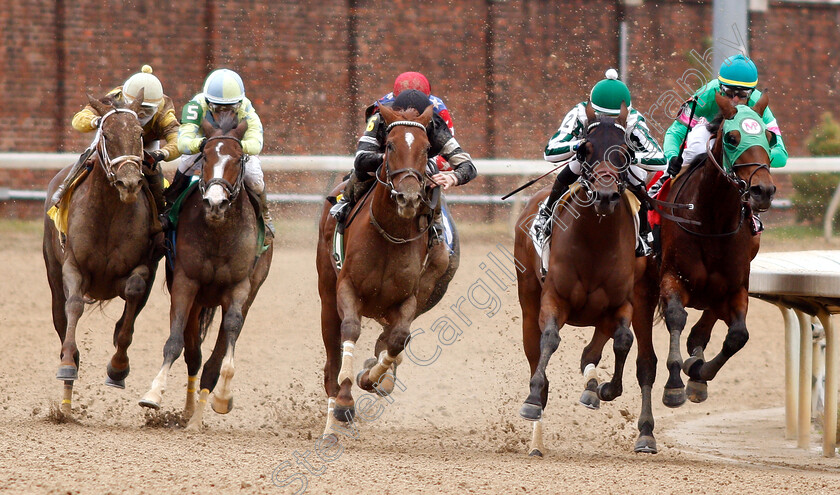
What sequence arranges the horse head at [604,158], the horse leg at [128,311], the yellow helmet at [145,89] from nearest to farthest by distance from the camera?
→ the horse head at [604,158]
the horse leg at [128,311]
the yellow helmet at [145,89]

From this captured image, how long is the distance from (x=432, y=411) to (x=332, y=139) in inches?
314

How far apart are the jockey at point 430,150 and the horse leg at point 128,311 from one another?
162cm

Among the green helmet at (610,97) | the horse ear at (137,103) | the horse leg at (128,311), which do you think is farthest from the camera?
the horse leg at (128,311)

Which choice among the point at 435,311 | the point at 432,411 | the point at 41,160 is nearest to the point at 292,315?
the point at 435,311

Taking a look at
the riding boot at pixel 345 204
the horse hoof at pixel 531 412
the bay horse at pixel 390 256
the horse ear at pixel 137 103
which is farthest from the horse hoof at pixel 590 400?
the horse ear at pixel 137 103

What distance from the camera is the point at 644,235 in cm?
709

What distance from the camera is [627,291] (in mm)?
6730

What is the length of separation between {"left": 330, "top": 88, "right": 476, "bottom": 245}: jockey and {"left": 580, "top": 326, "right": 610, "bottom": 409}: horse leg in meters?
1.32

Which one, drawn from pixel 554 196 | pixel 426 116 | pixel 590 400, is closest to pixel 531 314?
pixel 590 400

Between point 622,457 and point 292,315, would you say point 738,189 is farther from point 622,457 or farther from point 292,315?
point 292,315

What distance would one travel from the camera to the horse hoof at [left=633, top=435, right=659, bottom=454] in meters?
6.95

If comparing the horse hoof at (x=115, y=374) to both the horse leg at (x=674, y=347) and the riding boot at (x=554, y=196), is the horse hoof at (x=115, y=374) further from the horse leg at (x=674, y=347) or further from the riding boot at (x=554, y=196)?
the horse leg at (x=674, y=347)

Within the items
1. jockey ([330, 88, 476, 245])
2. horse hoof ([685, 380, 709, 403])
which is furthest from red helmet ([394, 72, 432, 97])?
horse hoof ([685, 380, 709, 403])

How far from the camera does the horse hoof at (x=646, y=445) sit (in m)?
6.95
